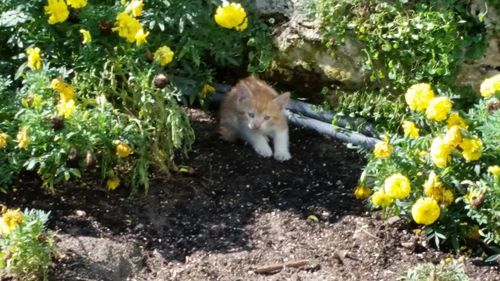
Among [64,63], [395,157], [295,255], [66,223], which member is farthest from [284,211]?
[64,63]

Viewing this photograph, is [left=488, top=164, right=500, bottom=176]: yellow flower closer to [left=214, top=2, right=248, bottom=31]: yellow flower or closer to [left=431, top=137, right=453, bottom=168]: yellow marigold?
[left=431, top=137, right=453, bottom=168]: yellow marigold

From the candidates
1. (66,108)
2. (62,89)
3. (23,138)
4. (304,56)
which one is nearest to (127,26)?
(62,89)

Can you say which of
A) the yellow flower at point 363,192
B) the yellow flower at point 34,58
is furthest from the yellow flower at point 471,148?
the yellow flower at point 34,58

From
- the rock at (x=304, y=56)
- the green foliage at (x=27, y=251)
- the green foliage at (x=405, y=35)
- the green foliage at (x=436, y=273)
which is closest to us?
the green foliage at (x=27, y=251)

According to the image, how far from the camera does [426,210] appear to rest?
4.82m

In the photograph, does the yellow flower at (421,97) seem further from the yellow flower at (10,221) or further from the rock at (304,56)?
the yellow flower at (10,221)

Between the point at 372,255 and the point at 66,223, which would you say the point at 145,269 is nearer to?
the point at 66,223

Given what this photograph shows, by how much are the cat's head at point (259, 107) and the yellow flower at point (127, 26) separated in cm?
122

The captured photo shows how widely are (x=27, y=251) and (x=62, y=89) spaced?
3.75ft

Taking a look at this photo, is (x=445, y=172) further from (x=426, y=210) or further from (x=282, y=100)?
(x=282, y=100)

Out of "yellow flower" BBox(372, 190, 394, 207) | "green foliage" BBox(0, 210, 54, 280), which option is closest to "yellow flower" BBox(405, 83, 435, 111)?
"yellow flower" BBox(372, 190, 394, 207)

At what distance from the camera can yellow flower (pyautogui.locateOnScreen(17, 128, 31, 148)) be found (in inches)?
196

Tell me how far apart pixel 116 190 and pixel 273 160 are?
3.90ft

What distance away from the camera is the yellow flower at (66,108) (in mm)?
4980
